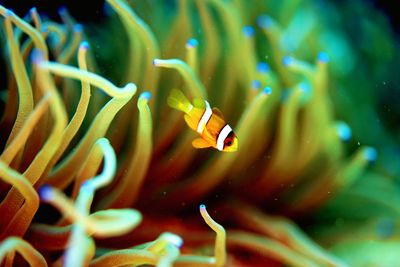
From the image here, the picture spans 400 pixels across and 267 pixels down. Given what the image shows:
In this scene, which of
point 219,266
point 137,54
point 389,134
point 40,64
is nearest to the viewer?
point 40,64

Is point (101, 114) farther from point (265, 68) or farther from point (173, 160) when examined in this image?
point (265, 68)

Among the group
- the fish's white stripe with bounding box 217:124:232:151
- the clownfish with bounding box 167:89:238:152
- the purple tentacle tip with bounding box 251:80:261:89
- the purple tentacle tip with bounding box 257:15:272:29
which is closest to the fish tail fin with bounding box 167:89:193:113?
the clownfish with bounding box 167:89:238:152

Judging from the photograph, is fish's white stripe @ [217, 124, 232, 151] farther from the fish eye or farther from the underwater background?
the underwater background

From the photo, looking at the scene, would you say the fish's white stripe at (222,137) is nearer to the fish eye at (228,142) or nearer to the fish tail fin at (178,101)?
the fish eye at (228,142)

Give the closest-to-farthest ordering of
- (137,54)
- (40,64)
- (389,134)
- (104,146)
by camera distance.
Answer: (40,64) < (104,146) < (137,54) < (389,134)

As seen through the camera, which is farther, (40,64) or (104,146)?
(104,146)

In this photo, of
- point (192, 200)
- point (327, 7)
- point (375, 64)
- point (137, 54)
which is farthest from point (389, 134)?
point (137, 54)
